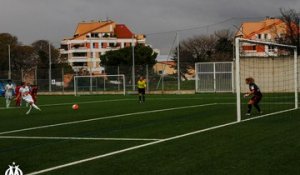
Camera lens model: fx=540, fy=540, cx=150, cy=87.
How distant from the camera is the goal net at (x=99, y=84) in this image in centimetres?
5478

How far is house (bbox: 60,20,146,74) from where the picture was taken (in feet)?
390

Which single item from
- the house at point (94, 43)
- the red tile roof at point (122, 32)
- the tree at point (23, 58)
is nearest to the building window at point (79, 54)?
the house at point (94, 43)

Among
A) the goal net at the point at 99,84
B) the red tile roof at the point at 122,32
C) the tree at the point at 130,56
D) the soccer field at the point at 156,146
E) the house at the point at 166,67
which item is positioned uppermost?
the red tile roof at the point at 122,32

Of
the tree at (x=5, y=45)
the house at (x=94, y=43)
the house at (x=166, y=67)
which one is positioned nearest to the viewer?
the house at (x=166, y=67)

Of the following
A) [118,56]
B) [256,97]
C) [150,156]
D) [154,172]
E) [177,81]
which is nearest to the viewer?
[154,172]

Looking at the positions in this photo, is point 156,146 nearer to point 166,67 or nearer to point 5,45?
point 166,67

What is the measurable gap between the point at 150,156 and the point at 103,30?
4418 inches

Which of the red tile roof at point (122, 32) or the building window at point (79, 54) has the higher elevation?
the red tile roof at point (122, 32)

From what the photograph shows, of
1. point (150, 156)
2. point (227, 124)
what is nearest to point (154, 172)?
point (150, 156)

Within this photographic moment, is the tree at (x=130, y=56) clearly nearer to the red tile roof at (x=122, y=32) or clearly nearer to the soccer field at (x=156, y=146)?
the red tile roof at (x=122, y=32)

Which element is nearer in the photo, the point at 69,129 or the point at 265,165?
the point at 265,165

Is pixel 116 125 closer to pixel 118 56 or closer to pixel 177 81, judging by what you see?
pixel 177 81

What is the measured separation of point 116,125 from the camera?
58.4ft

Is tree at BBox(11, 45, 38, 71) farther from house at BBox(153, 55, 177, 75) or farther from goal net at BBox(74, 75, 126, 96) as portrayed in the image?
goal net at BBox(74, 75, 126, 96)
